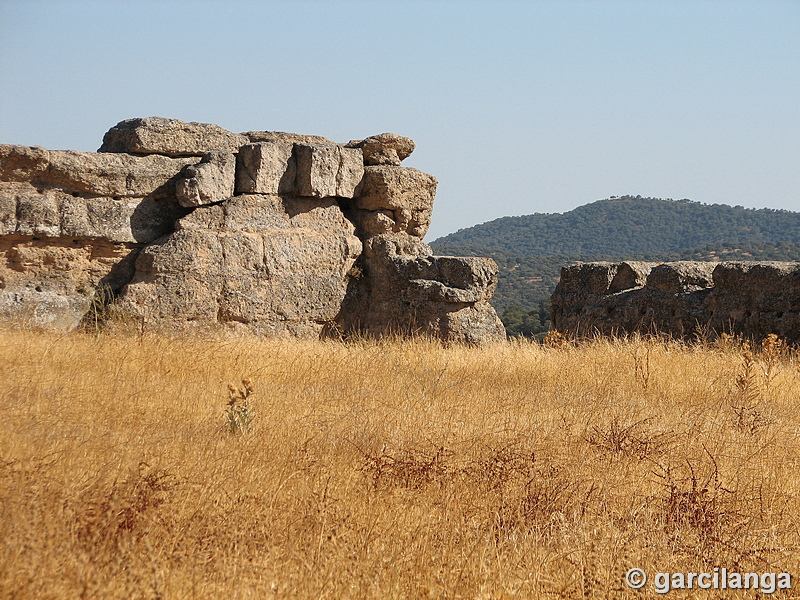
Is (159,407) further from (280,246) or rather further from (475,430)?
(280,246)

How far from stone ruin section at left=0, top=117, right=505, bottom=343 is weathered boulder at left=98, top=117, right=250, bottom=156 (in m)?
0.02

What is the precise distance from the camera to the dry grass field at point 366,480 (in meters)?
2.98

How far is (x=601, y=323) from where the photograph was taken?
11.1 meters

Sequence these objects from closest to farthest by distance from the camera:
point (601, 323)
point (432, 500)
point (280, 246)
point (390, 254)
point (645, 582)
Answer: point (645, 582)
point (432, 500)
point (280, 246)
point (390, 254)
point (601, 323)

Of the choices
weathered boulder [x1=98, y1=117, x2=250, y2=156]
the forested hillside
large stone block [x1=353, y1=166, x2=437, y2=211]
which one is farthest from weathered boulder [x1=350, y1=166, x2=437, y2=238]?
the forested hillside

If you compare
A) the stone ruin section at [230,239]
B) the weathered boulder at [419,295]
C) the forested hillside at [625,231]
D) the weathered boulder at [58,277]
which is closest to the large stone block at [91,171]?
the stone ruin section at [230,239]

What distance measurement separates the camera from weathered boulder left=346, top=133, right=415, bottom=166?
34.4 feet

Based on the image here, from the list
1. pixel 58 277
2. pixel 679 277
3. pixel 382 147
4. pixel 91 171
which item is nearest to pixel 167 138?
pixel 91 171

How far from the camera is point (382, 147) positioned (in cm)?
1052

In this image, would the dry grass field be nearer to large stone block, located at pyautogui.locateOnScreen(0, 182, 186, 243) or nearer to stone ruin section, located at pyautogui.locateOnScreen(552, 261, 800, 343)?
large stone block, located at pyautogui.locateOnScreen(0, 182, 186, 243)

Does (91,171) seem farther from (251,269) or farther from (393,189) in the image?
(393,189)

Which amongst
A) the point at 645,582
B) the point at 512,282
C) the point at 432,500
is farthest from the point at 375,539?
the point at 512,282

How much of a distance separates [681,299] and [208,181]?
6187mm

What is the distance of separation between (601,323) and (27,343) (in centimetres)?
749
